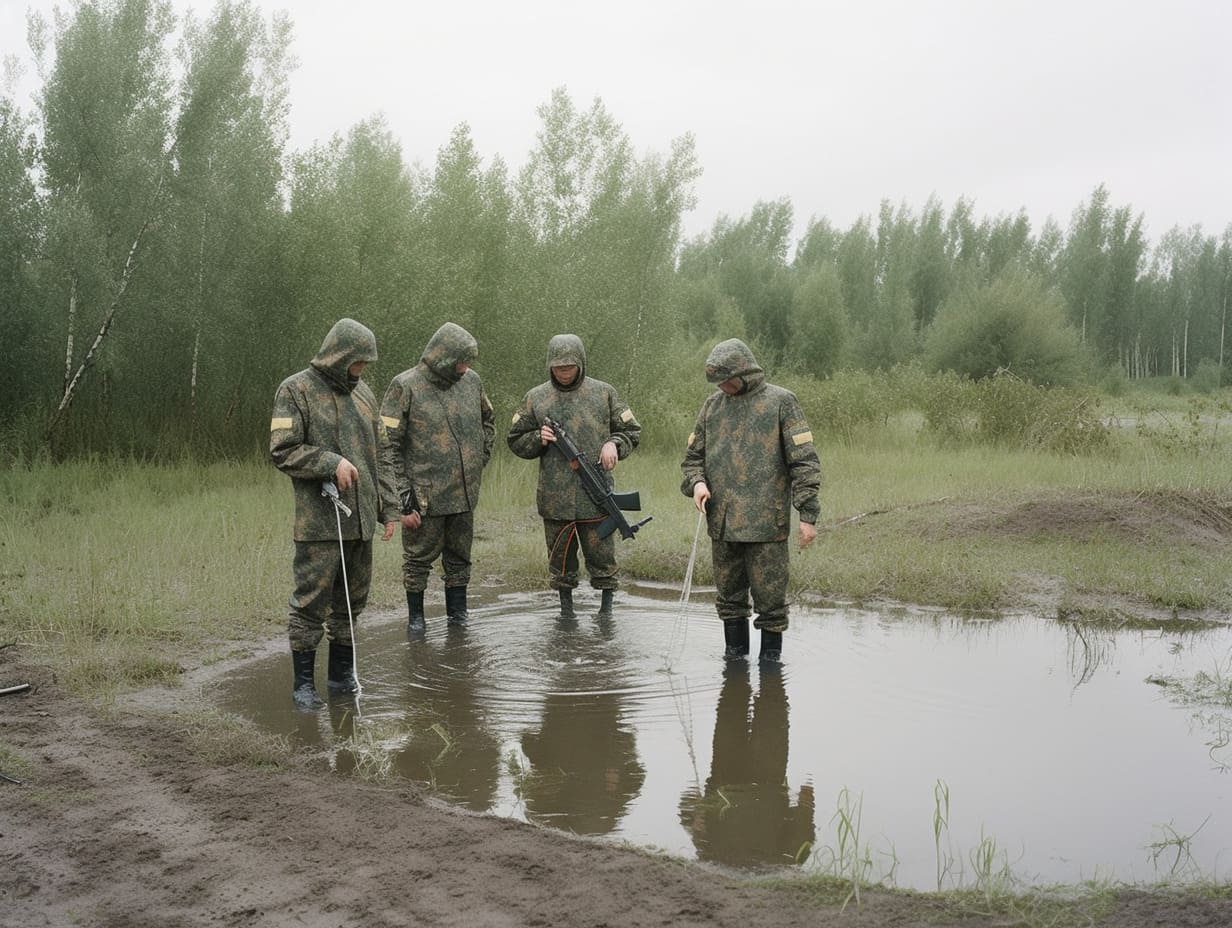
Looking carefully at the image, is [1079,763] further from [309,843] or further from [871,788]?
[309,843]

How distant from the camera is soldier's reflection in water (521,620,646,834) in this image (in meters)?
4.70

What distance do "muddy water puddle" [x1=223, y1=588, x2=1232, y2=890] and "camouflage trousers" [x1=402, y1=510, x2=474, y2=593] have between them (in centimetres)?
39

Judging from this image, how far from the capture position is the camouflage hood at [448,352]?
7930 millimetres

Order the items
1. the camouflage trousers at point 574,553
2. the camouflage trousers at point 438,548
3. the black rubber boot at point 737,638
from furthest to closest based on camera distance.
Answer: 1. the camouflage trousers at point 574,553
2. the camouflage trousers at point 438,548
3. the black rubber boot at point 737,638

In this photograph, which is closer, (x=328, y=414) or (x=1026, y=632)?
(x=328, y=414)

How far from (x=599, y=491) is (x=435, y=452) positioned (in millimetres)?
1223

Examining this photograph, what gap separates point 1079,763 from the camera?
5.24 meters

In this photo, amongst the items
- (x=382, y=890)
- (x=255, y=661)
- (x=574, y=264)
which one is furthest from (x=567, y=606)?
(x=574, y=264)

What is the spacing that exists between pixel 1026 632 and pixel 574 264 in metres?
13.0

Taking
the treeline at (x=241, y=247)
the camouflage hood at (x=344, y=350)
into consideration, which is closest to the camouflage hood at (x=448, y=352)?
the camouflage hood at (x=344, y=350)

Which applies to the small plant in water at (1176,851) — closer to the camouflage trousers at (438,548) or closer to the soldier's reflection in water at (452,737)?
the soldier's reflection in water at (452,737)

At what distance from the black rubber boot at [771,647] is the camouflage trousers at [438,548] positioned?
7.55 feet

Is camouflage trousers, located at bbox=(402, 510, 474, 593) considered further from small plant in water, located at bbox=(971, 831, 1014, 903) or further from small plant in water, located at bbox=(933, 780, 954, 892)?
small plant in water, located at bbox=(971, 831, 1014, 903)

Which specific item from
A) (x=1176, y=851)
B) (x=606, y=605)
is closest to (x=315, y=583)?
(x=606, y=605)
